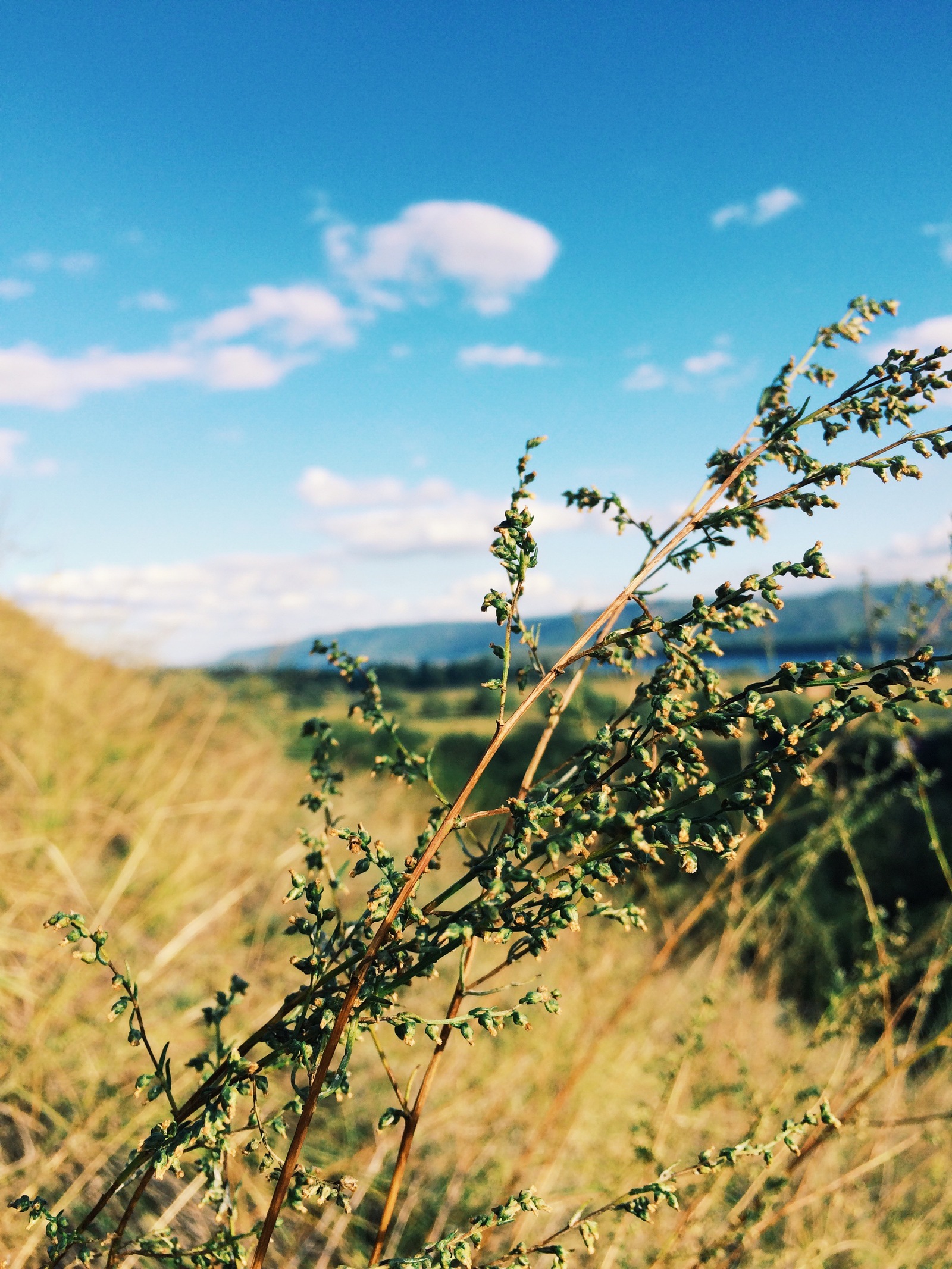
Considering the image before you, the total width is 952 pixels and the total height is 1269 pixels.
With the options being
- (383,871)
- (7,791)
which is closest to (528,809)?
(383,871)

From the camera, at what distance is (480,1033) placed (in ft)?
17.1

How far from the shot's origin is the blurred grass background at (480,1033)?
239 centimetres

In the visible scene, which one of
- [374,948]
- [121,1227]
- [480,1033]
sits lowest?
[480,1033]

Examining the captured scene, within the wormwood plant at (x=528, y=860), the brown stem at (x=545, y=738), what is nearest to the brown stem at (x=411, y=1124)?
the wormwood plant at (x=528, y=860)

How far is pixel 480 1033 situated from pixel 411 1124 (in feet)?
14.9

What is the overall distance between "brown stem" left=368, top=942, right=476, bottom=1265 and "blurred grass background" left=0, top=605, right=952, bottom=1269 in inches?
15.2

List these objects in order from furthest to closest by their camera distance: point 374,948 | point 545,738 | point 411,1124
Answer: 1. point 545,738
2. point 411,1124
3. point 374,948

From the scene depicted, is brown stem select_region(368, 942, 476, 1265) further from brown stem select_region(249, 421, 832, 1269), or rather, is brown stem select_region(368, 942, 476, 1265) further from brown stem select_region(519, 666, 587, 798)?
brown stem select_region(519, 666, 587, 798)

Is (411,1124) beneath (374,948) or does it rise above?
beneath

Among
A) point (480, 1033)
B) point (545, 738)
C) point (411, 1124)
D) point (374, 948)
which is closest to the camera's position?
point (374, 948)

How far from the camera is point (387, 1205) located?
3.94 feet

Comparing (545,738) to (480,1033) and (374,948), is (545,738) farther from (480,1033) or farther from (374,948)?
(480,1033)

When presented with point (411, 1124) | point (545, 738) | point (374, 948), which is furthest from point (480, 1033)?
point (374, 948)

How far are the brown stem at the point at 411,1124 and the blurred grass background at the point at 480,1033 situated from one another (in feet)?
1.27
